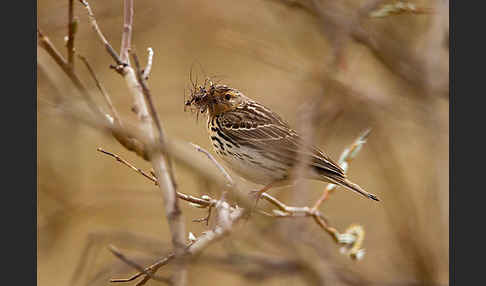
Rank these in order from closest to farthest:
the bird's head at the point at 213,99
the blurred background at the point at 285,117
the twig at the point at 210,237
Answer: the twig at the point at 210,237
the blurred background at the point at 285,117
the bird's head at the point at 213,99

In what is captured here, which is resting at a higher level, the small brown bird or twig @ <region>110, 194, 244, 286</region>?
the small brown bird

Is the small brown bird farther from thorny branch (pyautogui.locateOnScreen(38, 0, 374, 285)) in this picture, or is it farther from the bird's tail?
thorny branch (pyautogui.locateOnScreen(38, 0, 374, 285))

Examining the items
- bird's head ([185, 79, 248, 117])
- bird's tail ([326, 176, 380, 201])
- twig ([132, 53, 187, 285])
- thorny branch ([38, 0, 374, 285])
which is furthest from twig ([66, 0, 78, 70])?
bird's tail ([326, 176, 380, 201])

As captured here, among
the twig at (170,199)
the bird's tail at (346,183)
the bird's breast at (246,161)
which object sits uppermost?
the bird's breast at (246,161)

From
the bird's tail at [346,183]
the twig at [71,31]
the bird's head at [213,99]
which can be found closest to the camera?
the twig at [71,31]

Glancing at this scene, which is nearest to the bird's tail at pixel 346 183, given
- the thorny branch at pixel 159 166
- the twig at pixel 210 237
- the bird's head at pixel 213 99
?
Result: the thorny branch at pixel 159 166

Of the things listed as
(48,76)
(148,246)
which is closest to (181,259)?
(148,246)

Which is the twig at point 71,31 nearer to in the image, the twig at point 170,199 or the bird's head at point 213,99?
the twig at point 170,199

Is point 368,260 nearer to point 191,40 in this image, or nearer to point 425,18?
point 425,18
